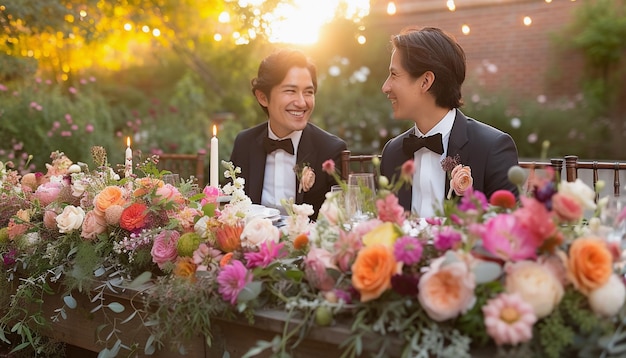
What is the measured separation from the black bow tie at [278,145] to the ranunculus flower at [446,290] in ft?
6.65

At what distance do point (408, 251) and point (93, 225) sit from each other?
1.09 metres

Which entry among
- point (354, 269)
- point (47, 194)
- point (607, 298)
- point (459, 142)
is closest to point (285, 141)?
point (459, 142)

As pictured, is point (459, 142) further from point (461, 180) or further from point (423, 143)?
point (461, 180)

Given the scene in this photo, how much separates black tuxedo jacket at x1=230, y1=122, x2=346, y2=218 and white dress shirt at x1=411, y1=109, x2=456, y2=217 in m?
0.51

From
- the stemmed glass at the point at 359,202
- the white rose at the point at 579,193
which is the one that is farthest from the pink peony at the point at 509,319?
the stemmed glass at the point at 359,202

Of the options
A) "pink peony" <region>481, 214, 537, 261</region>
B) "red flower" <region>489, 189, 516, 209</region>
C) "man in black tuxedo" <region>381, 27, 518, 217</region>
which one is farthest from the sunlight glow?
"pink peony" <region>481, 214, 537, 261</region>

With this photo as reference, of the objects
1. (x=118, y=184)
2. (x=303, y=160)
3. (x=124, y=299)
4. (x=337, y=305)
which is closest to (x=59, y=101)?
(x=303, y=160)

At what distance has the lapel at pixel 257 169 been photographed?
3342mm

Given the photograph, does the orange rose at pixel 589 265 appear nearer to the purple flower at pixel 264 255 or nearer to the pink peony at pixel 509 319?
the pink peony at pixel 509 319

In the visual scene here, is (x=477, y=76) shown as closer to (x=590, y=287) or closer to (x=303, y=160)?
(x=303, y=160)

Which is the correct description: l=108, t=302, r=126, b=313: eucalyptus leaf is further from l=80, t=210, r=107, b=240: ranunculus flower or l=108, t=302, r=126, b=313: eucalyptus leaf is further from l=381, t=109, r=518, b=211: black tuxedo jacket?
l=381, t=109, r=518, b=211: black tuxedo jacket

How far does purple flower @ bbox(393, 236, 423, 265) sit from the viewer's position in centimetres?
135

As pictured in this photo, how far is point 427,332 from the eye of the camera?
50.8 inches

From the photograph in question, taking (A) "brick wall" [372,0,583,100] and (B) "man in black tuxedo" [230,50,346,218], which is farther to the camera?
(A) "brick wall" [372,0,583,100]
